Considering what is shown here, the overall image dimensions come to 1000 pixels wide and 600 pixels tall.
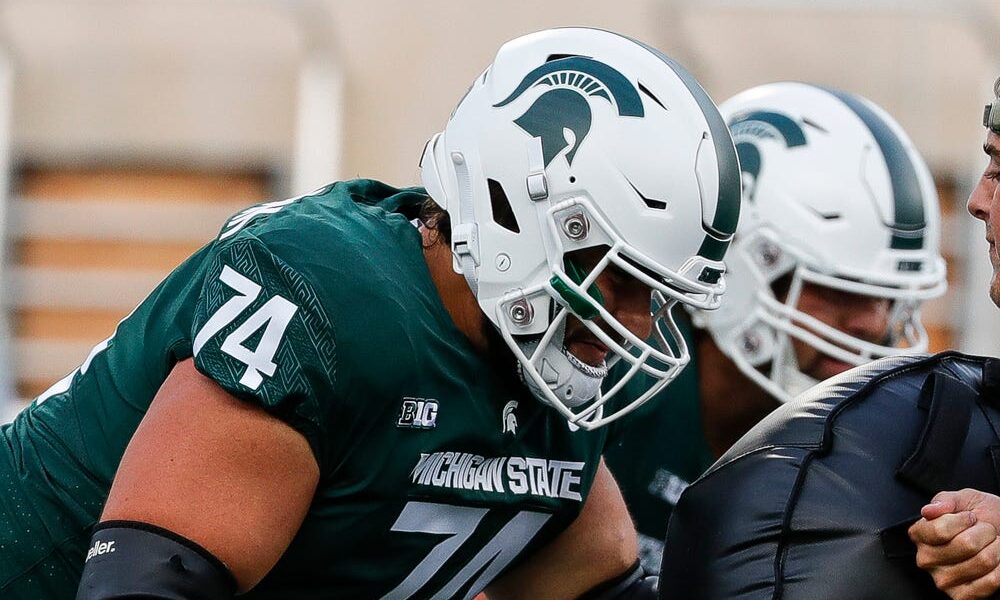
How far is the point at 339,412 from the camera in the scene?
77.8 inches

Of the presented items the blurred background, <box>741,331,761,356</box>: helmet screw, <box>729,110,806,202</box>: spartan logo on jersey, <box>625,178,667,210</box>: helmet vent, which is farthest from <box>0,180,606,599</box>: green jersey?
the blurred background

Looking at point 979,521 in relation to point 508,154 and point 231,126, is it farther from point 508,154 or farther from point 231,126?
point 231,126

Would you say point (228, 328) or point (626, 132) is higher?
point (626, 132)

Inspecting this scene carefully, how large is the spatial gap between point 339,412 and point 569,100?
1.83 feet

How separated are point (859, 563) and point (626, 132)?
713 millimetres

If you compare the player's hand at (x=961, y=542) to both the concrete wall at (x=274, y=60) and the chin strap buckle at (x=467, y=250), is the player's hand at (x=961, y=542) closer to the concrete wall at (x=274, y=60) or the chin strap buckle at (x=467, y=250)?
the chin strap buckle at (x=467, y=250)

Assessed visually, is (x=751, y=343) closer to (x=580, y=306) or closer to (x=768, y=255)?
(x=768, y=255)

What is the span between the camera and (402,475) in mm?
2080

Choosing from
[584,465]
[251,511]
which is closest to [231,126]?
[584,465]

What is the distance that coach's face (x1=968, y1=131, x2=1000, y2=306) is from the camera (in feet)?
6.34

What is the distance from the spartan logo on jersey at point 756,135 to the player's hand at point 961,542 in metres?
1.71

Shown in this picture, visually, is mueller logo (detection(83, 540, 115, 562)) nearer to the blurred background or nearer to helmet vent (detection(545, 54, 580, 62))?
helmet vent (detection(545, 54, 580, 62))

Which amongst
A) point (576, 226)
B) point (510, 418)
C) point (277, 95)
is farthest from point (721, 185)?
point (277, 95)

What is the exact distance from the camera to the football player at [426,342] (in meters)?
1.94
